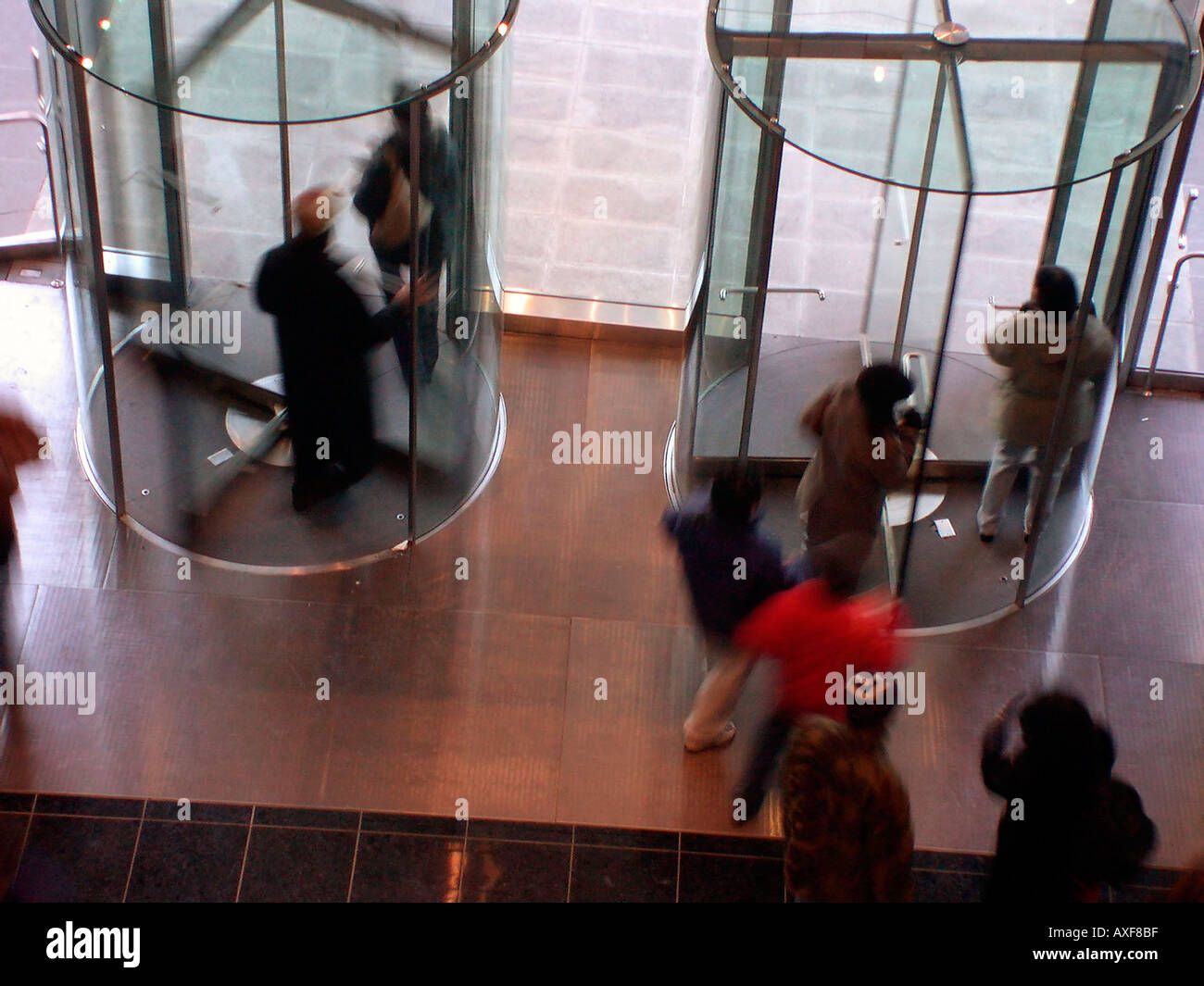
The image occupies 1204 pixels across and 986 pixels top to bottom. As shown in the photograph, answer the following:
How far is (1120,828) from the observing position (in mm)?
4742

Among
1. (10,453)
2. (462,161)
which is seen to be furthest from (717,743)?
(10,453)

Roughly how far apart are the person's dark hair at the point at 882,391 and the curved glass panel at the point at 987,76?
733mm

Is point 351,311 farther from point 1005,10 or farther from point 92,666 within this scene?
point 1005,10

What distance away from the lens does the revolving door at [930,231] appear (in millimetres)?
5633

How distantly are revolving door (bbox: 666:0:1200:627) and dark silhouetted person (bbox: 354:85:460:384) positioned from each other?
112 cm

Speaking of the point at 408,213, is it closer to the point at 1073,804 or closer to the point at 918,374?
the point at 918,374

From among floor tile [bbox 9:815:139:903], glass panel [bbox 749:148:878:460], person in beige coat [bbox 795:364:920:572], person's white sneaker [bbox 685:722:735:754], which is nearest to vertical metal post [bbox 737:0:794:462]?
person in beige coat [bbox 795:364:920:572]

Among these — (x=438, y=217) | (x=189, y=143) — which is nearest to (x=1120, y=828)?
(x=438, y=217)

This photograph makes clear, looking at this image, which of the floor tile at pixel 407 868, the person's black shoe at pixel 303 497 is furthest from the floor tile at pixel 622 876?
the person's black shoe at pixel 303 497

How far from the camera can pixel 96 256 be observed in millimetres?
6148

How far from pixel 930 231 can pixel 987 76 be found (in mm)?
1297

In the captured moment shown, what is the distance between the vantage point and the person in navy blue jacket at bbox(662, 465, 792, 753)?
5.40 meters
